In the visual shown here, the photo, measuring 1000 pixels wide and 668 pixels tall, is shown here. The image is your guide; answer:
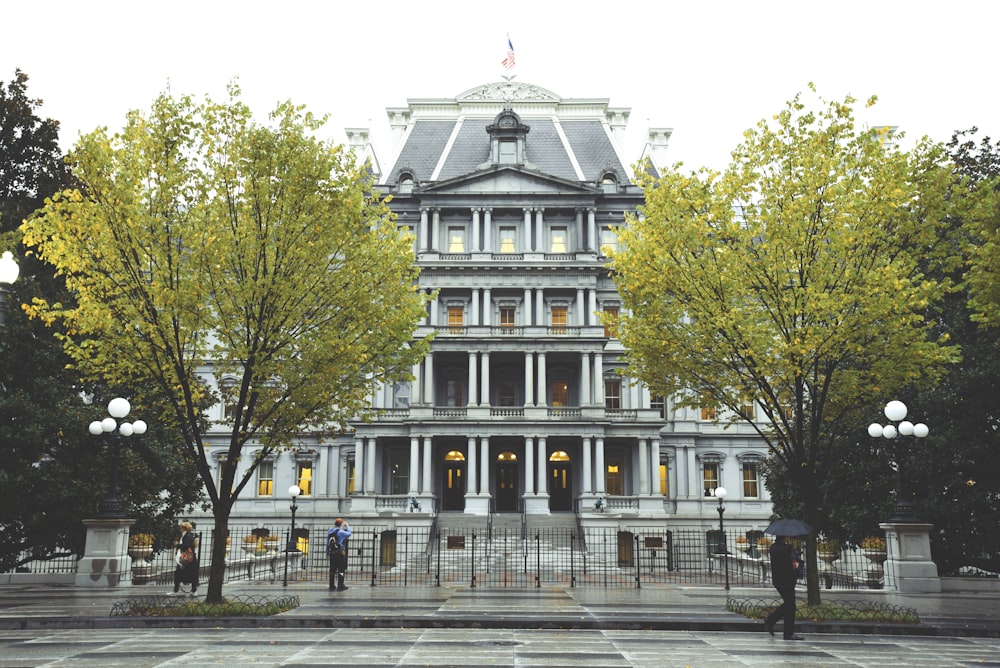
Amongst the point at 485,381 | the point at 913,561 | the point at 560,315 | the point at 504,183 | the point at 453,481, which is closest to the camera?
the point at 913,561

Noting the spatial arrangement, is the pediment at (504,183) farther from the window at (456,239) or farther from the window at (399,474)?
the window at (399,474)

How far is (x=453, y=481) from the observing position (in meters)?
47.7

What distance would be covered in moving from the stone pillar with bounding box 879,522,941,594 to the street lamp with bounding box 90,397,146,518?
20.1 m

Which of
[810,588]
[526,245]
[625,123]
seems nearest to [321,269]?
[810,588]

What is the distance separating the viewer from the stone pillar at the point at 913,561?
69.9ft

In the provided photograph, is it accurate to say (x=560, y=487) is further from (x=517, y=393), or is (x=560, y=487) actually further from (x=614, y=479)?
(x=517, y=393)

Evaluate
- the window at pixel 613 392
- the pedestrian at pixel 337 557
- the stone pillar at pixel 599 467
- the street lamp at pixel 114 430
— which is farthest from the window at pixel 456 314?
the street lamp at pixel 114 430

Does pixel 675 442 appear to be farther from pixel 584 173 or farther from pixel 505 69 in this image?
pixel 505 69

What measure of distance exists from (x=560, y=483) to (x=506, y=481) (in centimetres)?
317

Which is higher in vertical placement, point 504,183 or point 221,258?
point 504,183

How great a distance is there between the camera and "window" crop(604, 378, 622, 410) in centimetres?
4938

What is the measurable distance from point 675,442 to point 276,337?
1439 inches

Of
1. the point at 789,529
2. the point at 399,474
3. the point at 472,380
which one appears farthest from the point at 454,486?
the point at 789,529

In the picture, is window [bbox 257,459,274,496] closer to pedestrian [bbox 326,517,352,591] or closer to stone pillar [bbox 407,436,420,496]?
stone pillar [bbox 407,436,420,496]
